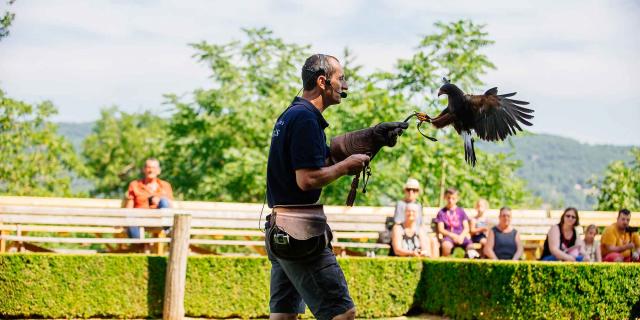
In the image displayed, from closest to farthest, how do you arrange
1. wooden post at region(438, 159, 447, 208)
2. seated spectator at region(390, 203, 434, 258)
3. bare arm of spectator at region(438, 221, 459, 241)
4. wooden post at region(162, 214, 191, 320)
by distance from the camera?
wooden post at region(162, 214, 191, 320)
seated spectator at region(390, 203, 434, 258)
bare arm of spectator at region(438, 221, 459, 241)
wooden post at region(438, 159, 447, 208)

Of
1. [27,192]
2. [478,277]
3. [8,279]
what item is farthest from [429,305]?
[27,192]

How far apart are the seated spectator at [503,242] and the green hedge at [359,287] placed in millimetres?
1147

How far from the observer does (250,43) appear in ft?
72.0

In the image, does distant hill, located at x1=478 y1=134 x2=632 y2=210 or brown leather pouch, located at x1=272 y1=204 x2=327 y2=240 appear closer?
brown leather pouch, located at x1=272 y1=204 x2=327 y2=240

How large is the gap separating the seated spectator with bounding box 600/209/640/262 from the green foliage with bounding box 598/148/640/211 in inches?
413

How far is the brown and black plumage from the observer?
5.38 m

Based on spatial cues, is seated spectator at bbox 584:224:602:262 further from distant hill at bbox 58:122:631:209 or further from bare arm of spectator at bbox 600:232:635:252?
distant hill at bbox 58:122:631:209

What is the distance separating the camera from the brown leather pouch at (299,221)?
4.35 meters

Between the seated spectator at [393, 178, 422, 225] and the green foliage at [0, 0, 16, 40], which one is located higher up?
the green foliage at [0, 0, 16, 40]

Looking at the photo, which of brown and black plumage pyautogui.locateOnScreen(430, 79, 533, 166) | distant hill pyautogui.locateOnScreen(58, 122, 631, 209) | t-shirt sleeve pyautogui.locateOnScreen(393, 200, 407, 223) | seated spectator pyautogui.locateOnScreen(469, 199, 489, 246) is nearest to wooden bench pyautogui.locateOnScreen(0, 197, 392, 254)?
t-shirt sleeve pyautogui.locateOnScreen(393, 200, 407, 223)

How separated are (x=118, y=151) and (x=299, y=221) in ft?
124

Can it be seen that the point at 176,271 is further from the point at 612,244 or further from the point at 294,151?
the point at 294,151

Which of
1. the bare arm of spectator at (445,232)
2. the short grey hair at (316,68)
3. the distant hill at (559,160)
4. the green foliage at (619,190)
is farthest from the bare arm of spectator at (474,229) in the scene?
the distant hill at (559,160)

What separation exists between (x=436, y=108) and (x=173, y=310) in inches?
368
